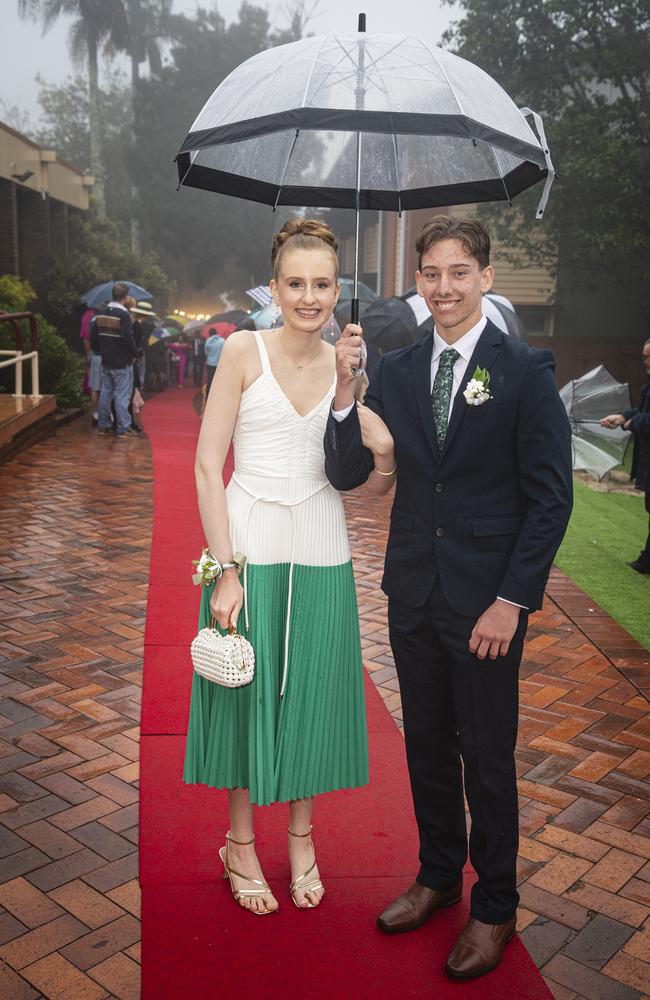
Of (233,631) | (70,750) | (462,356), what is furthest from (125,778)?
(462,356)

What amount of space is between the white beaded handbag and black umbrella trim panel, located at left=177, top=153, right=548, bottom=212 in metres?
1.54

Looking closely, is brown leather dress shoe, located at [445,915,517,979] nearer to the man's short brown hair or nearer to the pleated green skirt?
the pleated green skirt

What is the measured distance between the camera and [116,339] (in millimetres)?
12508

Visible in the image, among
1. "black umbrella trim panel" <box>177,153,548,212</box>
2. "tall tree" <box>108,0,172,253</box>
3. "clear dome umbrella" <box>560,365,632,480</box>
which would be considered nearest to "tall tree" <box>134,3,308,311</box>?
"tall tree" <box>108,0,172,253</box>

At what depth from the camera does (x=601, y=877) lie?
310 centimetres

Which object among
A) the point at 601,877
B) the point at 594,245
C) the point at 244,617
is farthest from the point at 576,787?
the point at 594,245

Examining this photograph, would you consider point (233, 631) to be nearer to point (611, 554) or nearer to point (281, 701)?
point (281, 701)

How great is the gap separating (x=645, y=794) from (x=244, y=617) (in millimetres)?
1897

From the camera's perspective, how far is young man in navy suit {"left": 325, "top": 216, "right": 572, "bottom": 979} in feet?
8.07

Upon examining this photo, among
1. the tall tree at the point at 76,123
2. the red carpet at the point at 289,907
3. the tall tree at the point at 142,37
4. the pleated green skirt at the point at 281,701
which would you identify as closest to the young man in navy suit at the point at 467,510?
the red carpet at the point at 289,907

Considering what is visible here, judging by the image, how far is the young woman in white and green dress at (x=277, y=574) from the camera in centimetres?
274

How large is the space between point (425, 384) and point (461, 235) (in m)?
0.41

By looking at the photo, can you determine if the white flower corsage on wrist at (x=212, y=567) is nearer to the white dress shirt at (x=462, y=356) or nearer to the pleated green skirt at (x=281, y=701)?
the pleated green skirt at (x=281, y=701)

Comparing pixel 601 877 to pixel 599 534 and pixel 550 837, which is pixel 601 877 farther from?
pixel 599 534
